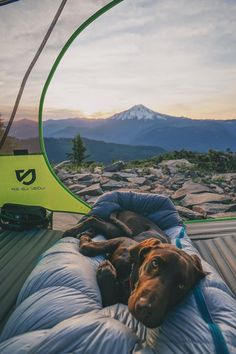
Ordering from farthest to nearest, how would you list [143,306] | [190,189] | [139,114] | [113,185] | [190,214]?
[139,114], [113,185], [190,189], [190,214], [143,306]

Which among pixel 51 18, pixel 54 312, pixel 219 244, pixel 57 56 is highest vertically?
pixel 51 18

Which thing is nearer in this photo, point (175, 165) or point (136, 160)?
point (175, 165)

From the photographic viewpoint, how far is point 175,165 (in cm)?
456

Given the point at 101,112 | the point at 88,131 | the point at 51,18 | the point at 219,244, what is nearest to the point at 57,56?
the point at 51,18

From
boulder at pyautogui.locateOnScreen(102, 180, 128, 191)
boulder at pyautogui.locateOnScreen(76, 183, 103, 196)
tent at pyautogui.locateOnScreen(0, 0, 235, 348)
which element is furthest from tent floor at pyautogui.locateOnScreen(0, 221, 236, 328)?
boulder at pyautogui.locateOnScreen(102, 180, 128, 191)

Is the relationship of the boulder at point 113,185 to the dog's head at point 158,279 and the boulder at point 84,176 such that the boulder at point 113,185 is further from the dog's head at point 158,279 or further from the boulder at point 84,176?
the dog's head at point 158,279

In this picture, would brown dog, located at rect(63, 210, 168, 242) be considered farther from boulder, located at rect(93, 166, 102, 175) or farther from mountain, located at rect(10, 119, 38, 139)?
boulder, located at rect(93, 166, 102, 175)

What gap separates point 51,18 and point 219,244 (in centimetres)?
175

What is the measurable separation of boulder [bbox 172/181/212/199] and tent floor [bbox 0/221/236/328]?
1174 millimetres

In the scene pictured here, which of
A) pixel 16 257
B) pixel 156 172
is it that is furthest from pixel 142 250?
pixel 156 172

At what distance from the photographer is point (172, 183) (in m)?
4.26

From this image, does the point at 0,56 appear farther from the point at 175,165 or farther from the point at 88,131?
the point at 88,131

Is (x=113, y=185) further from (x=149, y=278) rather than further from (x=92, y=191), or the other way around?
(x=149, y=278)

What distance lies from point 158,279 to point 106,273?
1.13 ft
